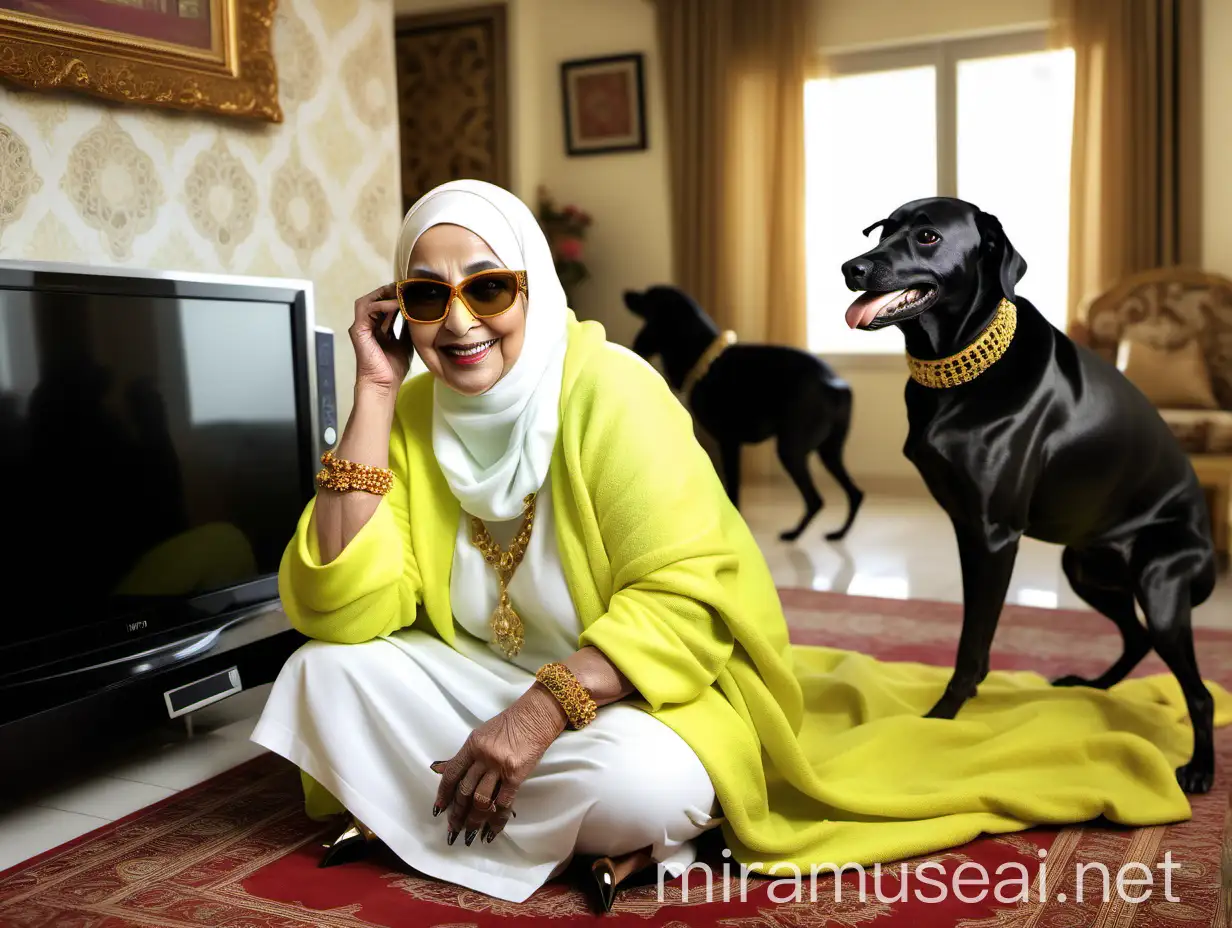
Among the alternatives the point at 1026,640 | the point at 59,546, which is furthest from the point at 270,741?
the point at 1026,640

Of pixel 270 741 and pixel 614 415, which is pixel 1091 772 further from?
pixel 270 741

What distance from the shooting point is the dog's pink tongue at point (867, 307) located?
1.88 m

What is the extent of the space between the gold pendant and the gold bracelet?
248 millimetres

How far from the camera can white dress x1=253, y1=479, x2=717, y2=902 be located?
5.18 feet

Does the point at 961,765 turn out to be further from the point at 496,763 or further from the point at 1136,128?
the point at 1136,128

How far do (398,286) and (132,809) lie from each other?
42.8 inches

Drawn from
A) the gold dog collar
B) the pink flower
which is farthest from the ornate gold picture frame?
the pink flower

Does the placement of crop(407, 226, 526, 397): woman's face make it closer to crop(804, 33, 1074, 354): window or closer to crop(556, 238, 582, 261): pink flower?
crop(804, 33, 1074, 354): window

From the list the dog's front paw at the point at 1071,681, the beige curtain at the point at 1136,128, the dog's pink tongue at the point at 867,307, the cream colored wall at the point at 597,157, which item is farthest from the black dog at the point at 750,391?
the dog's pink tongue at the point at 867,307

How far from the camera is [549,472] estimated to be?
179 centimetres

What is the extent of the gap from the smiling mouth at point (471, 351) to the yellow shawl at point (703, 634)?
5.5 inches

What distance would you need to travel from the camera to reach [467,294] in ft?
5.52

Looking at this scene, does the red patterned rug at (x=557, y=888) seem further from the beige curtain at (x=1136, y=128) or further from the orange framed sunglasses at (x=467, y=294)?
the beige curtain at (x=1136, y=128)

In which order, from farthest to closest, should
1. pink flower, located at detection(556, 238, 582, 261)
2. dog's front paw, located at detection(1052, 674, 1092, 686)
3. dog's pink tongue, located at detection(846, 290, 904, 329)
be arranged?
pink flower, located at detection(556, 238, 582, 261) < dog's front paw, located at detection(1052, 674, 1092, 686) < dog's pink tongue, located at detection(846, 290, 904, 329)
